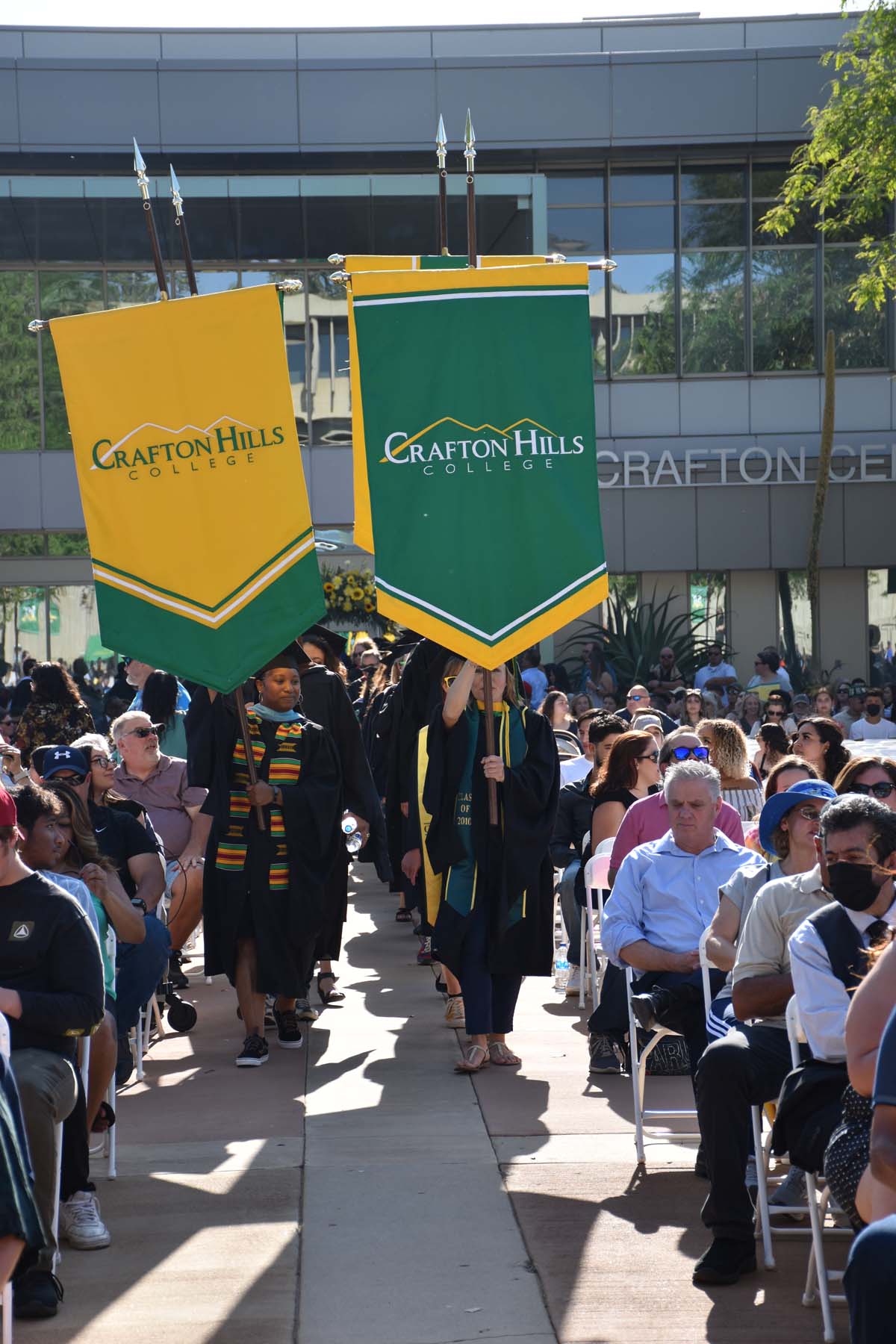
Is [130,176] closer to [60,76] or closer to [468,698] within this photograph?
[60,76]

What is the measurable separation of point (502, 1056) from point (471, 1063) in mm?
228

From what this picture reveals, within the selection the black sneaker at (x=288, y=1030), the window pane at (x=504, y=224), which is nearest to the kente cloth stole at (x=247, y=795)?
the black sneaker at (x=288, y=1030)

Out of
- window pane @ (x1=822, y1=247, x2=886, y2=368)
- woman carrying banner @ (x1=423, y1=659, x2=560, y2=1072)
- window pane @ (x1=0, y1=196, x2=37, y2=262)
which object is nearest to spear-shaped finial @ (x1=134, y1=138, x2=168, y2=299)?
woman carrying banner @ (x1=423, y1=659, x2=560, y2=1072)

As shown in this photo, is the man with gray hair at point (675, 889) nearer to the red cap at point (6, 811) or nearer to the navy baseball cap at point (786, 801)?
the navy baseball cap at point (786, 801)

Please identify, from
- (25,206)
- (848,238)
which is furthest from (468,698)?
(848,238)

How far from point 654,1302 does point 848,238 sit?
26.6 meters

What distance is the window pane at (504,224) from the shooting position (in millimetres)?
26812

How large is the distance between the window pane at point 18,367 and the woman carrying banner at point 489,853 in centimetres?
2182

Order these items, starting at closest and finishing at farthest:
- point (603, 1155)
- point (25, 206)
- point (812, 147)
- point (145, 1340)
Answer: point (145, 1340) < point (603, 1155) < point (812, 147) < point (25, 206)

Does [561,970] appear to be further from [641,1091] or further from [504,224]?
[504,224]

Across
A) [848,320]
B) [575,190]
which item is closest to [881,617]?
[848,320]

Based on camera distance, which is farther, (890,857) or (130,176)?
(130,176)

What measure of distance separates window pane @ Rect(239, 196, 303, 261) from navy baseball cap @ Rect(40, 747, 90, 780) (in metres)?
21.1

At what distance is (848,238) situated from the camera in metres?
29.0
